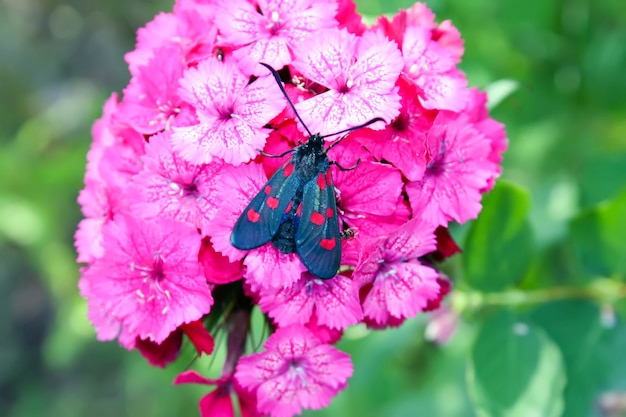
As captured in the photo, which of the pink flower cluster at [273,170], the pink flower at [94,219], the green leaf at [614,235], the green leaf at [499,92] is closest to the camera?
the pink flower cluster at [273,170]

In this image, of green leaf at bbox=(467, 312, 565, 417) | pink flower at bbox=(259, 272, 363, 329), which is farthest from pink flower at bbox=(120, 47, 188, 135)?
green leaf at bbox=(467, 312, 565, 417)

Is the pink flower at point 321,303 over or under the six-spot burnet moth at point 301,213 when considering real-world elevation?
under

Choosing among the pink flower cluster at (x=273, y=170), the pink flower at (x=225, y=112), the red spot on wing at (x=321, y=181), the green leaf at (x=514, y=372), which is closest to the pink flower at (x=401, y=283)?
the pink flower cluster at (x=273, y=170)

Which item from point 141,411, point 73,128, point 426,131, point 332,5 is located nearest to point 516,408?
point 426,131

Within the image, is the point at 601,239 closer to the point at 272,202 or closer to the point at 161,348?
the point at 272,202

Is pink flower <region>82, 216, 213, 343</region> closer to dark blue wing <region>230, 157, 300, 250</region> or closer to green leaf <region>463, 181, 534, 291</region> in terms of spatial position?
dark blue wing <region>230, 157, 300, 250</region>

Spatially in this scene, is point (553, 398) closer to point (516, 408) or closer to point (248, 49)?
point (516, 408)

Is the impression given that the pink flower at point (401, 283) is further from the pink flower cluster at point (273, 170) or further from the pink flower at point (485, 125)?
the pink flower at point (485, 125)
